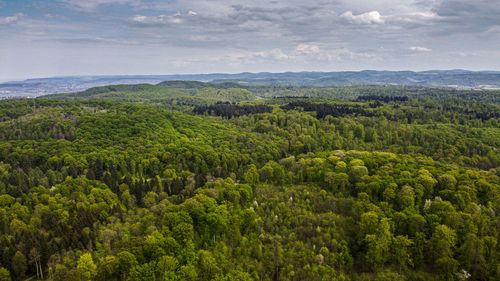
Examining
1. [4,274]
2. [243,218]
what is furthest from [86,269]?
[243,218]

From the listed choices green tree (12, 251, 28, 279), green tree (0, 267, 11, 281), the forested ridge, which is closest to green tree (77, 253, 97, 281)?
the forested ridge

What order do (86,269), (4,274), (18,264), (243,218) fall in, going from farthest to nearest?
(243,218) < (18,264) < (4,274) < (86,269)

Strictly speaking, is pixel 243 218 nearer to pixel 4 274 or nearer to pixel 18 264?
pixel 18 264

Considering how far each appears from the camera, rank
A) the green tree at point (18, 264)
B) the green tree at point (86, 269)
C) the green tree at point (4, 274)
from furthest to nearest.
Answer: the green tree at point (18, 264), the green tree at point (4, 274), the green tree at point (86, 269)

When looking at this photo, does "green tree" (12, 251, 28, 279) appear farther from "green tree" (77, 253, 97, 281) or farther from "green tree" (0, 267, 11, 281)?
"green tree" (77, 253, 97, 281)

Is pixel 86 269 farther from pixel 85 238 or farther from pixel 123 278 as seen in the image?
pixel 85 238

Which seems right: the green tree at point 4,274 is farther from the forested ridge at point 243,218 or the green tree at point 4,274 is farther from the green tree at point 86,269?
the green tree at point 86,269

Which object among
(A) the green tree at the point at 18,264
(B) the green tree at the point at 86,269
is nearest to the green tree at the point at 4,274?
(A) the green tree at the point at 18,264

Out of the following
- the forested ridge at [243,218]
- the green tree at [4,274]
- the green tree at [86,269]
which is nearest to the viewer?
the green tree at [86,269]

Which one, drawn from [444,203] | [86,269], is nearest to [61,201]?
[86,269]

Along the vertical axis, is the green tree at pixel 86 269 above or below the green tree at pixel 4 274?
above

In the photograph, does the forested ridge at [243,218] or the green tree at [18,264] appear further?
the forested ridge at [243,218]
